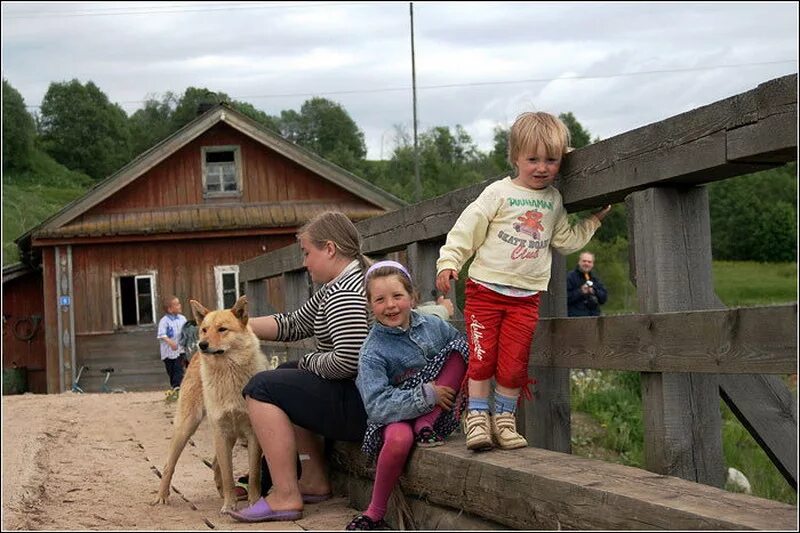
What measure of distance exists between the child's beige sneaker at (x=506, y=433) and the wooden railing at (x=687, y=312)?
11.1 inches

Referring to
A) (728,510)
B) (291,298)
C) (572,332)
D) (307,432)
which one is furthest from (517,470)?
(291,298)

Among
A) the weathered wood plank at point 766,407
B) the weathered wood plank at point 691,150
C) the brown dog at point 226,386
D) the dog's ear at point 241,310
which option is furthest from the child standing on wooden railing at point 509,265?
the dog's ear at point 241,310

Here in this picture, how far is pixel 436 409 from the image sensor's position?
484 centimetres

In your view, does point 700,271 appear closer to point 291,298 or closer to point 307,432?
point 307,432

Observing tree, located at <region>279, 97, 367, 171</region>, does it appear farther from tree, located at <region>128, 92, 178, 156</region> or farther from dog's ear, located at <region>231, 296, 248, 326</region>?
dog's ear, located at <region>231, 296, 248, 326</region>

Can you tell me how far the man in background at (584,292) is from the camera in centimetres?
1265

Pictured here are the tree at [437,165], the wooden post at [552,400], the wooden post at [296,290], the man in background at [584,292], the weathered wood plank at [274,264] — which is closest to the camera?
the wooden post at [552,400]

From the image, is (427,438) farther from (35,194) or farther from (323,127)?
(323,127)

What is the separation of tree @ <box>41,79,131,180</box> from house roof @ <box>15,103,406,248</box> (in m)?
49.4

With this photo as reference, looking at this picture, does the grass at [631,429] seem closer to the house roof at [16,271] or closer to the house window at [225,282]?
the house window at [225,282]

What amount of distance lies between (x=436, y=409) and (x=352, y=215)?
20.7 metres

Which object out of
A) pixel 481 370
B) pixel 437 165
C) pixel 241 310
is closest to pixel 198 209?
pixel 241 310

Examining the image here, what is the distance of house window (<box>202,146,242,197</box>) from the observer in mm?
26031

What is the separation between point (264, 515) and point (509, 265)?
168 centimetres
